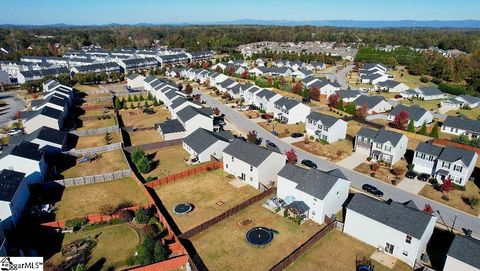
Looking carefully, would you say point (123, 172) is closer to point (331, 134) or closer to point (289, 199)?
point (289, 199)

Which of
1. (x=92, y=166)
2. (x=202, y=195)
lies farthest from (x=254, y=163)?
(x=92, y=166)

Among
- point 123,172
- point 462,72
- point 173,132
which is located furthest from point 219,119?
point 462,72

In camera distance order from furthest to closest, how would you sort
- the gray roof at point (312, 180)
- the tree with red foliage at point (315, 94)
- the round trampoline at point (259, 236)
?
the tree with red foliage at point (315, 94) → the gray roof at point (312, 180) → the round trampoline at point (259, 236)

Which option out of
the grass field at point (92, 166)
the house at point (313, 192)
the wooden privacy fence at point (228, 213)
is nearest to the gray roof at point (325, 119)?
the house at point (313, 192)

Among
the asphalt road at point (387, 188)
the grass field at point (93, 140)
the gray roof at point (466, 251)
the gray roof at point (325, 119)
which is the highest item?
the gray roof at point (325, 119)

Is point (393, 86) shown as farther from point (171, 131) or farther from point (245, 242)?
point (245, 242)

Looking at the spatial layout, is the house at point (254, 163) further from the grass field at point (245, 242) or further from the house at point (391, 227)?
the house at point (391, 227)

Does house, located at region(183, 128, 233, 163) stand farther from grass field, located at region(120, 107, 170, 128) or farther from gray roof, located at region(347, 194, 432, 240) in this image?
gray roof, located at region(347, 194, 432, 240)
